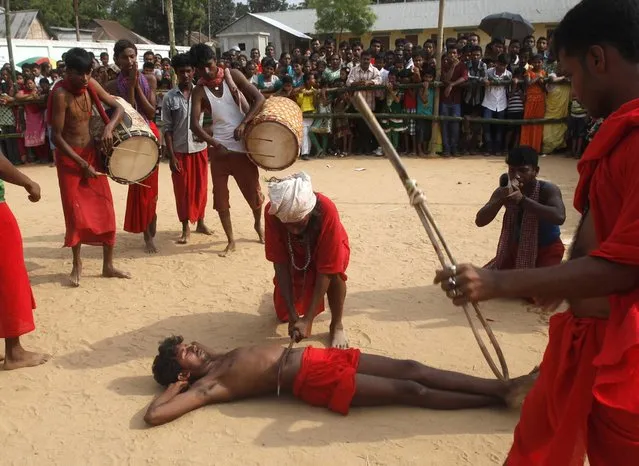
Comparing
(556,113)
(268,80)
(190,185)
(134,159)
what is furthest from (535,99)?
(134,159)

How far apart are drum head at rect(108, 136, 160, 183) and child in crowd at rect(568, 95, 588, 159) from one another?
7.57 m

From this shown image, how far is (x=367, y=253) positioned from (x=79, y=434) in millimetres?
3248

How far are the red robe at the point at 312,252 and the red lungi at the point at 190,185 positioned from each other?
261 cm

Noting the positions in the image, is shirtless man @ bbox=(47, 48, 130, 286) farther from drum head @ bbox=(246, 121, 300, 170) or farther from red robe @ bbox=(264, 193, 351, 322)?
red robe @ bbox=(264, 193, 351, 322)

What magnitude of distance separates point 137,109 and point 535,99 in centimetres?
729

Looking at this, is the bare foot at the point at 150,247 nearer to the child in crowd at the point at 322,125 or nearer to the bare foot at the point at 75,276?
the bare foot at the point at 75,276

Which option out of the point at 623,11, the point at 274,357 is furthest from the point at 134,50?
the point at 623,11

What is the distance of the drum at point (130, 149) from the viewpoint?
5188 millimetres

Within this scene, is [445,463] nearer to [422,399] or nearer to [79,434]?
[422,399]

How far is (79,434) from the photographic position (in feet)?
10.4

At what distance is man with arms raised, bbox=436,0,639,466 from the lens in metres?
1.51

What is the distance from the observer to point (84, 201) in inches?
202

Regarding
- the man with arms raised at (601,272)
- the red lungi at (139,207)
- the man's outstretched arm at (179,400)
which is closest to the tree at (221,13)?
the red lungi at (139,207)

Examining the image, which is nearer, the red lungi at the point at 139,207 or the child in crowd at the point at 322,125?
the red lungi at the point at 139,207
